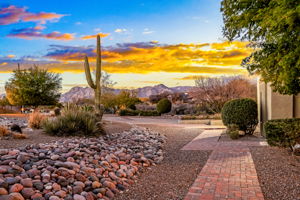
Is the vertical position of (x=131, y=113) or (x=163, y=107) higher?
(x=163, y=107)

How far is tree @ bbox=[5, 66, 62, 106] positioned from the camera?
2567cm

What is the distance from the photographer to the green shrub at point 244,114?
12086 millimetres

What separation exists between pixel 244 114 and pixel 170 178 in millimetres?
6990

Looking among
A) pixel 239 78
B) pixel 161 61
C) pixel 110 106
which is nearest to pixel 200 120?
pixel 161 61

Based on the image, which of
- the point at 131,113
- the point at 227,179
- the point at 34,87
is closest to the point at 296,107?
the point at 227,179

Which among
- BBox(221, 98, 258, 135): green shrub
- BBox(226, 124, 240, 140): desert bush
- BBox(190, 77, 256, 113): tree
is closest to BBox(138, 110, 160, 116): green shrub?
BBox(190, 77, 256, 113): tree

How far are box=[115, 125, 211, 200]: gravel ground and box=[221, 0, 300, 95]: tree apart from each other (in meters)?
2.87

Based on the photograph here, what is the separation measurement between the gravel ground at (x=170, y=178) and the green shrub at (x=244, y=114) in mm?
3920

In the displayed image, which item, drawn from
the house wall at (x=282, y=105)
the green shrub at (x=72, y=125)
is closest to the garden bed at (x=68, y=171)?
the green shrub at (x=72, y=125)

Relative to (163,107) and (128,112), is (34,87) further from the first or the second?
(163,107)

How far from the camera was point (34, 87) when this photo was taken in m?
25.8

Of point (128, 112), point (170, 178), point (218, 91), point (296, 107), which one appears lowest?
point (170, 178)

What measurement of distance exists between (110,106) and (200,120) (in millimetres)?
14581

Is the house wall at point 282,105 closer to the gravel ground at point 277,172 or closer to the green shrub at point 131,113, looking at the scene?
the gravel ground at point 277,172
